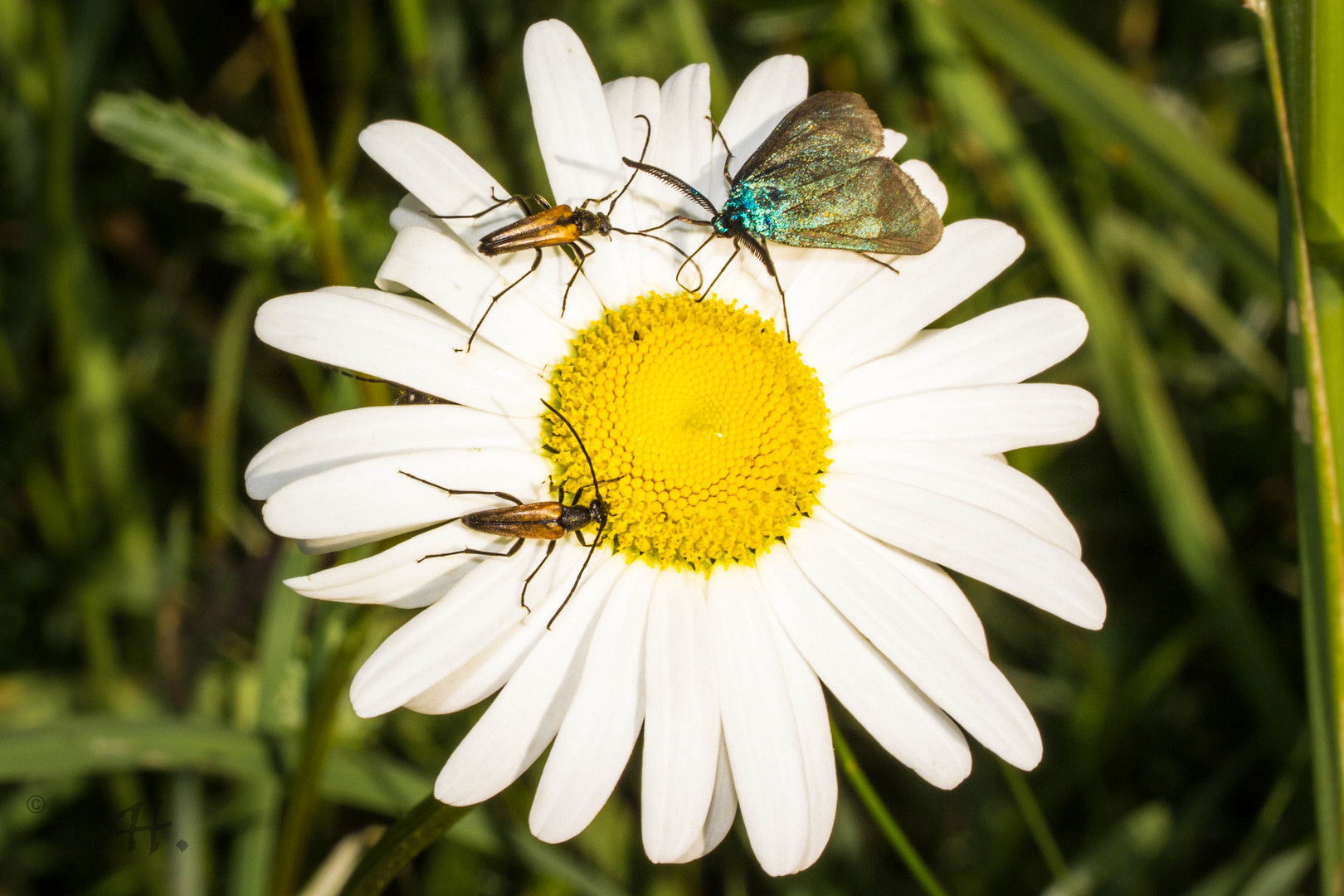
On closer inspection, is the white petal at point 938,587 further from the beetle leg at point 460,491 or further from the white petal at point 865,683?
the beetle leg at point 460,491

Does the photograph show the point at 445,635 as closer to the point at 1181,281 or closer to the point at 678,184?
the point at 678,184

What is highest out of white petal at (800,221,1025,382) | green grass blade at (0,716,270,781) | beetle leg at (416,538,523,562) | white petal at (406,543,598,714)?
white petal at (800,221,1025,382)

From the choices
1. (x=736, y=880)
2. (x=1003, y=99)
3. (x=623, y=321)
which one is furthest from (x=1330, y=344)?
(x=1003, y=99)

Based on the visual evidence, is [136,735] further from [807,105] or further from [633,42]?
[633,42]

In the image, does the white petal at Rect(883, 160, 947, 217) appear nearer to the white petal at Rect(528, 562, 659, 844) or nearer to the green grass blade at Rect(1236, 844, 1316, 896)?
the white petal at Rect(528, 562, 659, 844)

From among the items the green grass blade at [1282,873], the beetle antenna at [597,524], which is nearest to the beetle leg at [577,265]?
the beetle antenna at [597,524]

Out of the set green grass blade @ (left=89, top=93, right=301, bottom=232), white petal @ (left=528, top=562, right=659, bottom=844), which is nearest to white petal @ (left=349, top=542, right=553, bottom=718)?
white petal @ (left=528, top=562, right=659, bottom=844)
